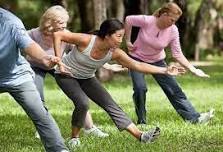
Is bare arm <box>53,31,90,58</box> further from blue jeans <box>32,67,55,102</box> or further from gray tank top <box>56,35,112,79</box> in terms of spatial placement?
blue jeans <box>32,67,55,102</box>

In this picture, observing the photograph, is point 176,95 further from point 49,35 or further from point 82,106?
point 82,106

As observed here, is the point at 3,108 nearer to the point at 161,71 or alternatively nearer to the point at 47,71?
the point at 47,71

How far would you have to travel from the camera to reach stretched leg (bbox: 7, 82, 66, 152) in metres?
6.93

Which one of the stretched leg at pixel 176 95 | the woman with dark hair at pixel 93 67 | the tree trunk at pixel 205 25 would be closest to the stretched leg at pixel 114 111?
the woman with dark hair at pixel 93 67

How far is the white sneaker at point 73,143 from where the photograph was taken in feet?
26.9

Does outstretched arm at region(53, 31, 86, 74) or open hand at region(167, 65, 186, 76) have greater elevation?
outstretched arm at region(53, 31, 86, 74)

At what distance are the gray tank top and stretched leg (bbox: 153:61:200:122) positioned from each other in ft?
7.82

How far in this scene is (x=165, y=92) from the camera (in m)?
10.8

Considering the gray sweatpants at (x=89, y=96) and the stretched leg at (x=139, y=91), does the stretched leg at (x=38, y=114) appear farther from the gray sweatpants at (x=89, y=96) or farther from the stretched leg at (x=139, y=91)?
the stretched leg at (x=139, y=91)

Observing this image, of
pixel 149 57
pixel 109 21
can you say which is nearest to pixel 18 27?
pixel 109 21

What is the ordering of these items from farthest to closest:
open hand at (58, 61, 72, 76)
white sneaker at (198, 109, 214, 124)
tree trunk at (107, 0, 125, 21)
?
tree trunk at (107, 0, 125, 21) < white sneaker at (198, 109, 214, 124) < open hand at (58, 61, 72, 76)

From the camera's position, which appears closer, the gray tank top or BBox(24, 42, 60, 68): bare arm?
BBox(24, 42, 60, 68): bare arm

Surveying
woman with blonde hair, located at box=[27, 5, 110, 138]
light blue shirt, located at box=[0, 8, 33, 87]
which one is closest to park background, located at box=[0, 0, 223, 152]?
woman with blonde hair, located at box=[27, 5, 110, 138]

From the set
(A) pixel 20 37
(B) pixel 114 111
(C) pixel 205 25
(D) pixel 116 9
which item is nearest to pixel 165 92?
(B) pixel 114 111
